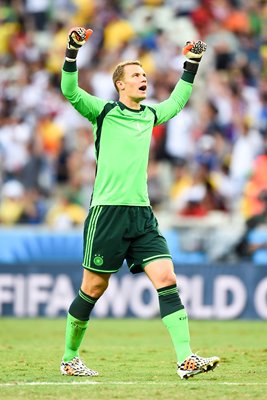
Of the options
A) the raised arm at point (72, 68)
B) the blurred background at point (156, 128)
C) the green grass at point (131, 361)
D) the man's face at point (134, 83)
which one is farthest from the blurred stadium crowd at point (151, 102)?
the raised arm at point (72, 68)

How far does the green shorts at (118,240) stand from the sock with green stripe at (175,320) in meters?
0.28

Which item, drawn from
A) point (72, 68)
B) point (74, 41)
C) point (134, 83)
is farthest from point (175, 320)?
point (74, 41)

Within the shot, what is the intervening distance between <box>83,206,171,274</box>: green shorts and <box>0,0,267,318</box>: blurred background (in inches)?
277

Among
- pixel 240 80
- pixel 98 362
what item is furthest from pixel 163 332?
pixel 240 80

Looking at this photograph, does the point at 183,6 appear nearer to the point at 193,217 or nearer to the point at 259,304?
the point at 193,217

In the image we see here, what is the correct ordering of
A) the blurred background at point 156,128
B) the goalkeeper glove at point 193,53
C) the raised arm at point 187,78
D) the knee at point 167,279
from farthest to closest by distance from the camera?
the blurred background at point 156,128, the goalkeeper glove at point 193,53, the raised arm at point 187,78, the knee at point 167,279

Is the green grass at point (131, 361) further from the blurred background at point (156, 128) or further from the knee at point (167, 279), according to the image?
the blurred background at point (156, 128)

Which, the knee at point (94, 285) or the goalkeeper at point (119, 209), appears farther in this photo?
the knee at point (94, 285)

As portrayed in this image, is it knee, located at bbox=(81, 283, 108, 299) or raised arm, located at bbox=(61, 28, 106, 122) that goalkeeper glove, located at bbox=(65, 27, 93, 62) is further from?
knee, located at bbox=(81, 283, 108, 299)

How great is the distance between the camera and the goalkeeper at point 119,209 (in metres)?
8.07

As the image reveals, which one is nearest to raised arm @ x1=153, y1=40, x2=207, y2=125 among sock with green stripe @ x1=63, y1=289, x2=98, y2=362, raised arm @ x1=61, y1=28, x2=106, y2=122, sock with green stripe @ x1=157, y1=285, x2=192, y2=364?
raised arm @ x1=61, y1=28, x2=106, y2=122

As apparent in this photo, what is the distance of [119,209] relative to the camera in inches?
322

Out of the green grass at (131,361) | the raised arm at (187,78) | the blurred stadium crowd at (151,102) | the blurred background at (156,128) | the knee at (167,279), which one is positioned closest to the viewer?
the green grass at (131,361)

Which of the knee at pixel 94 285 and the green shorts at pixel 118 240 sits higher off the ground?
the green shorts at pixel 118 240
